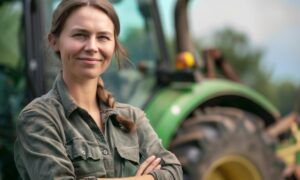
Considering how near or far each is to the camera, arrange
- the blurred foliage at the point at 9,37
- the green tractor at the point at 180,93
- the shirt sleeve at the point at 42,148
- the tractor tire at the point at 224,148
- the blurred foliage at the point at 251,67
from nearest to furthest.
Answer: the shirt sleeve at the point at 42,148 → the green tractor at the point at 180,93 → the tractor tire at the point at 224,148 → the blurred foliage at the point at 9,37 → the blurred foliage at the point at 251,67

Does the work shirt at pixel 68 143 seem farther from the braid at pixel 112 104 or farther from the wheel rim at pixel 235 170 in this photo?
the wheel rim at pixel 235 170

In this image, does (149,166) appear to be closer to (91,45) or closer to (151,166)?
(151,166)

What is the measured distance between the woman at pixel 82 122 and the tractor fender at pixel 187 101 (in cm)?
216

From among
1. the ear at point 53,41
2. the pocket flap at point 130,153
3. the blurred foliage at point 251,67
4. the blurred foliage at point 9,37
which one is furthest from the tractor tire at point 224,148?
the blurred foliage at point 251,67

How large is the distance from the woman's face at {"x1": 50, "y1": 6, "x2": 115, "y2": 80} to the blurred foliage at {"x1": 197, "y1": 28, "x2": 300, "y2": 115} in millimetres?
15157

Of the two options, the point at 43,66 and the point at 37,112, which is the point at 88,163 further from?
the point at 43,66

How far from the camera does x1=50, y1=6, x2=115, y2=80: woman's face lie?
2090 millimetres

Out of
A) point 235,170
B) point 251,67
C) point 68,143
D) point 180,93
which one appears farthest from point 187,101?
point 251,67

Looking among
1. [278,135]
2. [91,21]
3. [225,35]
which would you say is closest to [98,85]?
[91,21]

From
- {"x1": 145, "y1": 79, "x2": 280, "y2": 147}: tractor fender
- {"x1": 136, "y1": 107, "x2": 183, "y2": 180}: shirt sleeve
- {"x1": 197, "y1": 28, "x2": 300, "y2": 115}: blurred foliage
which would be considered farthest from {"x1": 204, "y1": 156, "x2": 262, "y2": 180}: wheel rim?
{"x1": 197, "y1": 28, "x2": 300, "y2": 115}: blurred foliage

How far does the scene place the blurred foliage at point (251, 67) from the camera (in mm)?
17712

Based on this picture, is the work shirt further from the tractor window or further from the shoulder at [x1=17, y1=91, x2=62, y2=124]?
the tractor window

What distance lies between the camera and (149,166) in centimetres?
218

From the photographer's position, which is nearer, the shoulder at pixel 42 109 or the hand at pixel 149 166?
the shoulder at pixel 42 109
